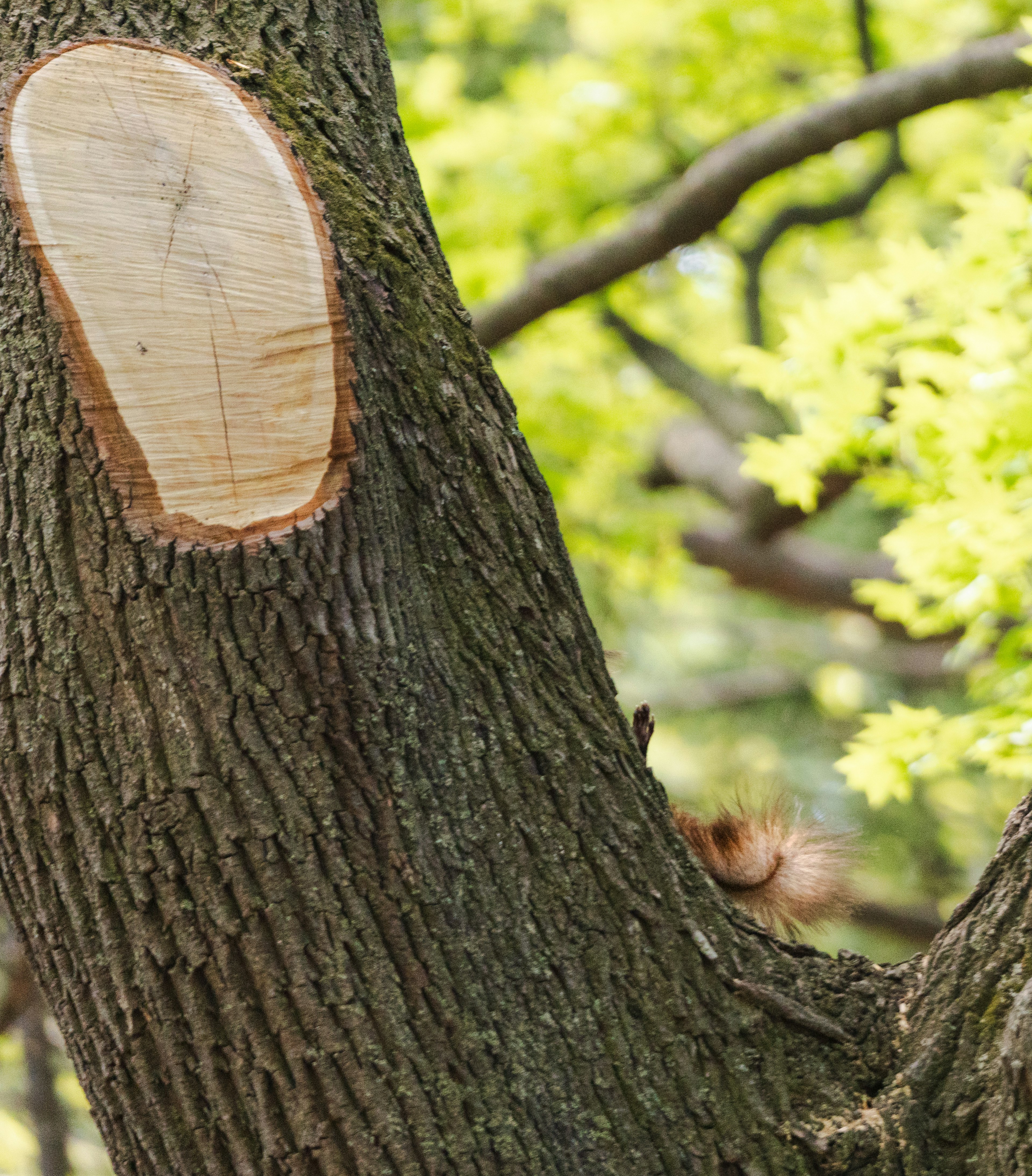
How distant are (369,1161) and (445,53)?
6209mm

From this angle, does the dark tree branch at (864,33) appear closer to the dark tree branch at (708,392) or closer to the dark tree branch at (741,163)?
the dark tree branch at (741,163)

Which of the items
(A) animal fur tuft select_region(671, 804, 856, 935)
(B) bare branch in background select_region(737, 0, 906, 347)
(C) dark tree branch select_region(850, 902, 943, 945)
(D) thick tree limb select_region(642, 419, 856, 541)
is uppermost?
(B) bare branch in background select_region(737, 0, 906, 347)

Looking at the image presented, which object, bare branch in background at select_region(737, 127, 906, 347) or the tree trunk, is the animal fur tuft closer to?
the tree trunk

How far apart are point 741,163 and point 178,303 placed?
10.9 ft

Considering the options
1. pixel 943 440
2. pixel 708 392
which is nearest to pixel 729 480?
pixel 708 392

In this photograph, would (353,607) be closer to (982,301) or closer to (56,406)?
(56,406)

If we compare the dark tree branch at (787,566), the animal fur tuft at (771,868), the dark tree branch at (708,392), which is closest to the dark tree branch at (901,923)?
the dark tree branch at (787,566)

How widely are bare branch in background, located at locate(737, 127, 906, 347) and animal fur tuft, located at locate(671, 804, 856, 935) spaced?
12.8 feet

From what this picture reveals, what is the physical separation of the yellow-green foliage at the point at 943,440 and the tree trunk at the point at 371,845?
2.81 feet

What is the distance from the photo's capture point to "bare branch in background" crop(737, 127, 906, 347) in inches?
205

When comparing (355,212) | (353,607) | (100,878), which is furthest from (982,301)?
(100,878)

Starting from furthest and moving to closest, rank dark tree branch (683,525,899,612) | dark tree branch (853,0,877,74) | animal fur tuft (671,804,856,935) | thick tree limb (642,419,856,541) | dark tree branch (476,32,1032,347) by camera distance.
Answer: dark tree branch (683,525,899,612) → thick tree limb (642,419,856,541) → dark tree branch (853,0,877,74) → dark tree branch (476,32,1032,347) → animal fur tuft (671,804,856,935)

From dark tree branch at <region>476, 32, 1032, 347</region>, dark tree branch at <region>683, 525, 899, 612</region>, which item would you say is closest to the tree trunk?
dark tree branch at <region>476, 32, 1032, 347</region>

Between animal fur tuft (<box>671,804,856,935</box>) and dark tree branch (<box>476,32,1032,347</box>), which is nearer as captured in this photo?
animal fur tuft (<box>671,804,856,935</box>)
